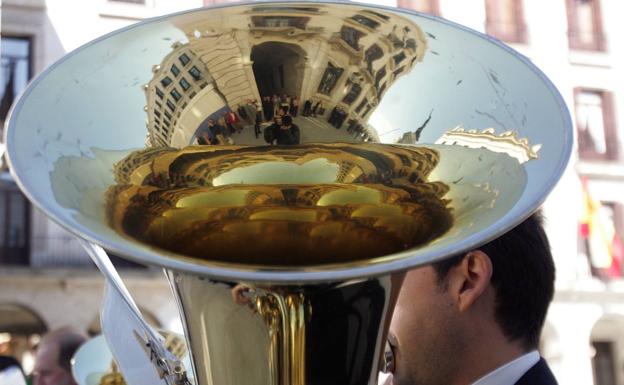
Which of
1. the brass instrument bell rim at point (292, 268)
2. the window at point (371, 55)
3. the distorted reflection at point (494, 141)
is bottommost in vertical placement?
the brass instrument bell rim at point (292, 268)

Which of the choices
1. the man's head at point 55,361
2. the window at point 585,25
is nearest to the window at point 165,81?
the man's head at point 55,361

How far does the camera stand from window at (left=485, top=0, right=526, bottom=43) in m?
14.3

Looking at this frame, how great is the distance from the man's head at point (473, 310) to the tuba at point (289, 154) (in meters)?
0.34

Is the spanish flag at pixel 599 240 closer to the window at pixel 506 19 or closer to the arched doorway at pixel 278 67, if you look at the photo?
the window at pixel 506 19

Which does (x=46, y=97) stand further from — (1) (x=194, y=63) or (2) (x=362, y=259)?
(2) (x=362, y=259)

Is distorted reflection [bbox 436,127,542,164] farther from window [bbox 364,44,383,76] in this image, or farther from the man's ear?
the man's ear

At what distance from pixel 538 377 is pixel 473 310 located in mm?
127

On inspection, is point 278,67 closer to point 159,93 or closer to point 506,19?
point 159,93

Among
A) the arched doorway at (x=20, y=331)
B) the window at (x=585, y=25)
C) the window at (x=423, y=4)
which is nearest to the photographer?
the arched doorway at (x=20, y=331)

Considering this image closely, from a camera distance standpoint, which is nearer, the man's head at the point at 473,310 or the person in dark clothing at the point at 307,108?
the person in dark clothing at the point at 307,108

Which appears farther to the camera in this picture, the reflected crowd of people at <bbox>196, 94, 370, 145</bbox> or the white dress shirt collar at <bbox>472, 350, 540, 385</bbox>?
the white dress shirt collar at <bbox>472, 350, 540, 385</bbox>

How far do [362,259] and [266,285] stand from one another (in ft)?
0.41

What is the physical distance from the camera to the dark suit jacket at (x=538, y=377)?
138 centimetres

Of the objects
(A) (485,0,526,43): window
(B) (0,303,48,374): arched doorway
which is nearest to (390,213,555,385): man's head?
(B) (0,303,48,374): arched doorway
